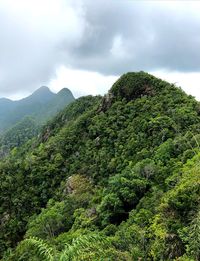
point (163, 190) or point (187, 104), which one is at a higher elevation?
point (187, 104)

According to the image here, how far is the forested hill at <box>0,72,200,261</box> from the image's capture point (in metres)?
26.3

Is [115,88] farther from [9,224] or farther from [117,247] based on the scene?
[117,247]

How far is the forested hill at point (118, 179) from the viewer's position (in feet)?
86.2

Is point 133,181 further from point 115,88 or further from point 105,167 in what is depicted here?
point 115,88

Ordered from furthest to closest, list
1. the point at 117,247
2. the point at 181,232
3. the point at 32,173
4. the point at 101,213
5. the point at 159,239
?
1. the point at 32,173
2. the point at 101,213
3. the point at 117,247
4. the point at 159,239
5. the point at 181,232

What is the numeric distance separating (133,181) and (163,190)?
4.32 meters

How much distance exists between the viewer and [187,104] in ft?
185

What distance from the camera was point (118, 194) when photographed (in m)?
40.0

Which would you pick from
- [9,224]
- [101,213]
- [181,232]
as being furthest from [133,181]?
[9,224]

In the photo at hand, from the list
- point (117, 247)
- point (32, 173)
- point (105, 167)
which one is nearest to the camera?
point (117, 247)

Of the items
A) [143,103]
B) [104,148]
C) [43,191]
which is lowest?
[43,191]

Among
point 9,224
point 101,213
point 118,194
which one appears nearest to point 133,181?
point 118,194

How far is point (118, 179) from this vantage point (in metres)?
41.2

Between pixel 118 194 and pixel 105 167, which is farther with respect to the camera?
pixel 105 167
